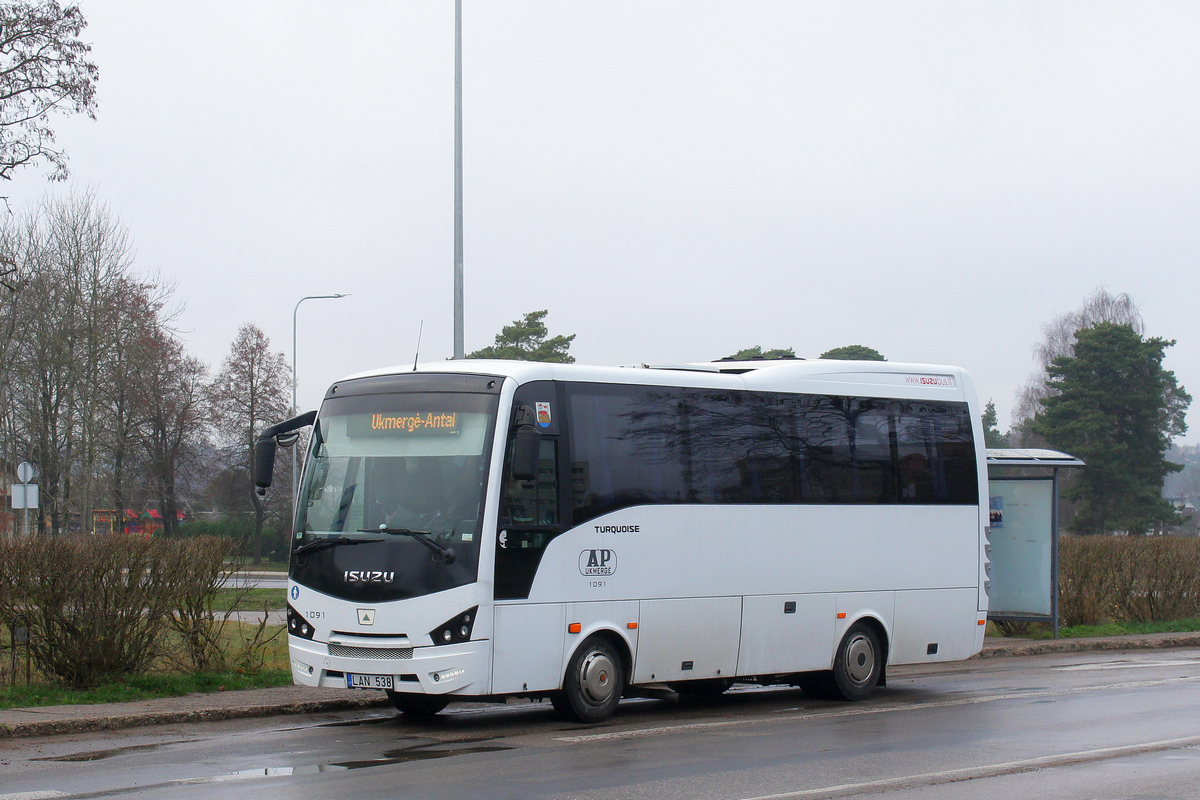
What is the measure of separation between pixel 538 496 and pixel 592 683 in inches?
70.5

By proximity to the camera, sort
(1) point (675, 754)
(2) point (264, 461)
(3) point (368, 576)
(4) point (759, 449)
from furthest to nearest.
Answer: (4) point (759, 449) < (2) point (264, 461) < (3) point (368, 576) < (1) point (675, 754)

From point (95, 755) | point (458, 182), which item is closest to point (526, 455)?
point (95, 755)

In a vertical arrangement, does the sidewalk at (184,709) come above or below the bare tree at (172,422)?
below

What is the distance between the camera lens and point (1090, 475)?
66812mm

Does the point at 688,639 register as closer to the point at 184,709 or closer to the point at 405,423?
the point at 405,423

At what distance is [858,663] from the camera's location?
14.1 m

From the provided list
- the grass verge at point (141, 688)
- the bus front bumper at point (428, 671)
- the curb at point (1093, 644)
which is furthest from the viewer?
the curb at point (1093, 644)

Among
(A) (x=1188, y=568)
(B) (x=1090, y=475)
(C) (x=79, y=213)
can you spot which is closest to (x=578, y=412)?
(A) (x=1188, y=568)

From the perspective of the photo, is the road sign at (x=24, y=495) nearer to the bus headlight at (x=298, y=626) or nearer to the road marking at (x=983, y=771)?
the bus headlight at (x=298, y=626)

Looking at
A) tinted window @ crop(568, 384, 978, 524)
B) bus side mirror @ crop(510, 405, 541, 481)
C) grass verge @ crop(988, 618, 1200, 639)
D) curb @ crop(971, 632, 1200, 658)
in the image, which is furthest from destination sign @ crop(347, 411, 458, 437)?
grass verge @ crop(988, 618, 1200, 639)

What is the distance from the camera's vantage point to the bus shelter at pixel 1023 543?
2078cm

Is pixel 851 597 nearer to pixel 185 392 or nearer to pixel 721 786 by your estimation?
pixel 721 786

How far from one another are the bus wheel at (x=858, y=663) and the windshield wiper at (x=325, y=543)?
548cm

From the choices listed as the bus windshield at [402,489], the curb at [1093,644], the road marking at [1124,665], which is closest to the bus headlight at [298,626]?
the bus windshield at [402,489]
